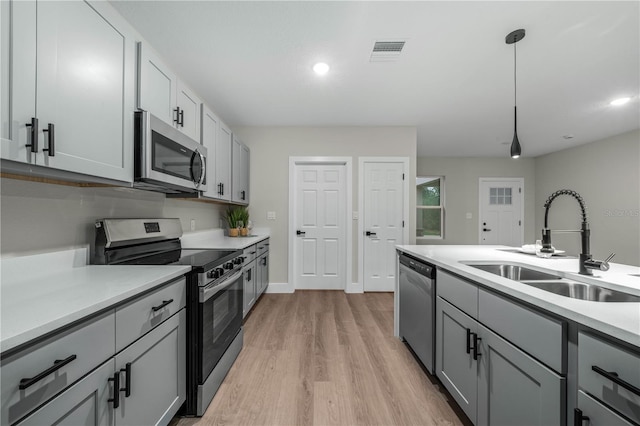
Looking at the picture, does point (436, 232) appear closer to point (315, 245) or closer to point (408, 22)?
point (315, 245)

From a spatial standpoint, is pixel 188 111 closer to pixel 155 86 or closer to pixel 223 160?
pixel 155 86

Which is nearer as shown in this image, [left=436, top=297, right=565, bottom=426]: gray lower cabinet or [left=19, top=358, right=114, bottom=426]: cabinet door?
[left=19, top=358, right=114, bottom=426]: cabinet door

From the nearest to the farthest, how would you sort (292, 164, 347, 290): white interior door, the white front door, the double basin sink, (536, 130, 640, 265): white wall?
1. the double basin sink
2. (292, 164, 347, 290): white interior door
3. (536, 130, 640, 265): white wall
4. the white front door

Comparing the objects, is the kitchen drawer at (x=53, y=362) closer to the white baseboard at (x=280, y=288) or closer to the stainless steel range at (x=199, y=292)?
the stainless steel range at (x=199, y=292)

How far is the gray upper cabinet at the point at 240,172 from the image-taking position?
3396 millimetres

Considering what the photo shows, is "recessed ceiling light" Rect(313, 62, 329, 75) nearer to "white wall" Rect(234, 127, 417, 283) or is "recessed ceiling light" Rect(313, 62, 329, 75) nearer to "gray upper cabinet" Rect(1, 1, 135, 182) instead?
"gray upper cabinet" Rect(1, 1, 135, 182)

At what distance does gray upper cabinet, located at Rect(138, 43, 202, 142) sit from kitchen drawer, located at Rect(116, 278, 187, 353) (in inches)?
42.6

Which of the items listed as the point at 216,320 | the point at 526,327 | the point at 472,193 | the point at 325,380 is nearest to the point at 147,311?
the point at 216,320

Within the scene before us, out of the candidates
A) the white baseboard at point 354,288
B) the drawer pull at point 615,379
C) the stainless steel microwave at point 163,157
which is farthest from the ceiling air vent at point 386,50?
the white baseboard at point 354,288

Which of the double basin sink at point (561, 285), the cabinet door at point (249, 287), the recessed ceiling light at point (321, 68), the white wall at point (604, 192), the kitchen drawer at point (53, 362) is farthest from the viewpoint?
the white wall at point (604, 192)

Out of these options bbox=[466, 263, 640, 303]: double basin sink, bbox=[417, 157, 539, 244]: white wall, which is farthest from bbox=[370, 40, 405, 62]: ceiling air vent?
bbox=[417, 157, 539, 244]: white wall

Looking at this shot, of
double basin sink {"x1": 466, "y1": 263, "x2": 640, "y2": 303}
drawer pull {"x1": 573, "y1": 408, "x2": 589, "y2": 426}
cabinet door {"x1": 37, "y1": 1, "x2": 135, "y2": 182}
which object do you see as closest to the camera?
drawer pull {"x1": 573, "y1": 408, "x2": 589, "y2": 426}

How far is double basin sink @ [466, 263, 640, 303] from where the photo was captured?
116cm

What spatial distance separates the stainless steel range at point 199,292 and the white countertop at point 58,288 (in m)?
0.13
